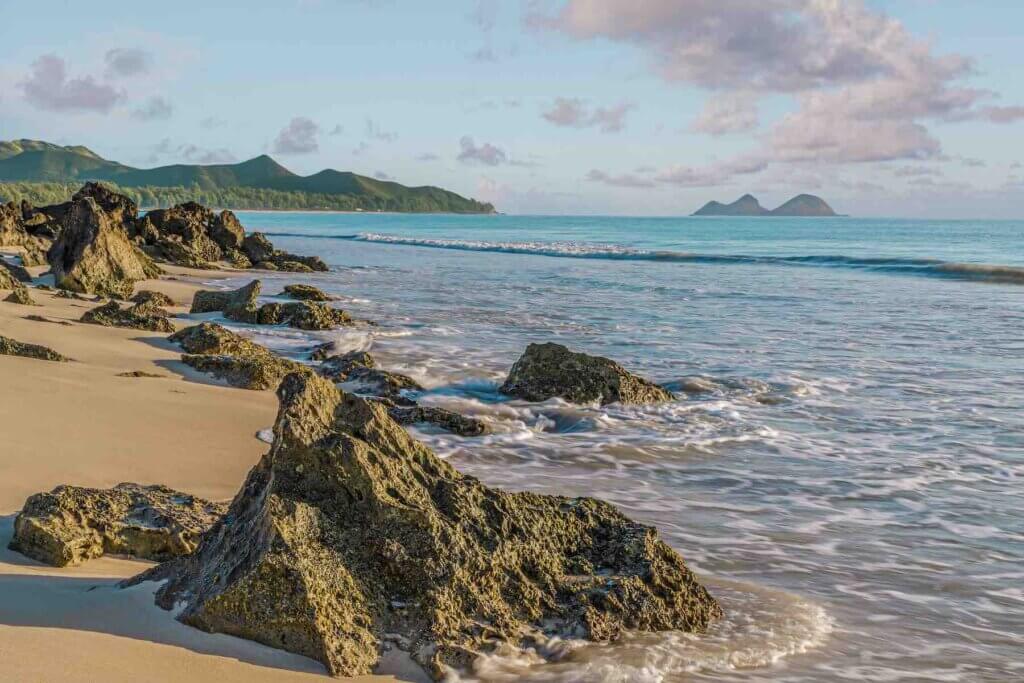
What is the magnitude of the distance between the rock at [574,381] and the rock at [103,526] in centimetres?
490

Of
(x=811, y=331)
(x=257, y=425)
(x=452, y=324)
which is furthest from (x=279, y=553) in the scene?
(x=811, y=331)

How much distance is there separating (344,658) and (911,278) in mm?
30457

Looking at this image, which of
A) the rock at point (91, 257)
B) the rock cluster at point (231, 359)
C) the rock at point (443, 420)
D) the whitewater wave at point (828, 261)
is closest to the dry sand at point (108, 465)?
the rock cluster at point (231, 359)

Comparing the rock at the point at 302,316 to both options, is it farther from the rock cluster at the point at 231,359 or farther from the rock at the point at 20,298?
the rock at the point at 20,298

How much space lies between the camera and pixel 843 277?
29625mm

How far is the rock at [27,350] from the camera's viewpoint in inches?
326

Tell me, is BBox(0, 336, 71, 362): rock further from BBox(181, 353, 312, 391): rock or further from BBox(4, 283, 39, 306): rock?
BBox(4, 283, 39, 306): rock

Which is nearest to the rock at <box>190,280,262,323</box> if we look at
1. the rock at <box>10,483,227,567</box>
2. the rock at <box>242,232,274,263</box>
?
the rock at <box>10,483,227,567</box>

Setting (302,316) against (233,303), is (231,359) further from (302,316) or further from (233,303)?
(233,303)

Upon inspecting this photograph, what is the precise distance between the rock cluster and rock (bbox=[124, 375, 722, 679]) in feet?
13.9

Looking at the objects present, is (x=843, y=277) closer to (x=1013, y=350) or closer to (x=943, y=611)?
(x=1013, y=350)

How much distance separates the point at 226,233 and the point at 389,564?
26.7 meters

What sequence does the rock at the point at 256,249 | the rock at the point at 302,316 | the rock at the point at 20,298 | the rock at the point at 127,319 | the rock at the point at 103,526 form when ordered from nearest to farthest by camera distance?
the rock at the point at 103,526
the rock at the point at 127,319
the rock at the point at 20,298
the rock at the point at 302,316
the rock at the point at 256,249

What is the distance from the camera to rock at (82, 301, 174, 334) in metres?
11.4
